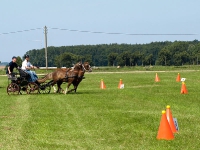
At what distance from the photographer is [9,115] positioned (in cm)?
Answer: 1423

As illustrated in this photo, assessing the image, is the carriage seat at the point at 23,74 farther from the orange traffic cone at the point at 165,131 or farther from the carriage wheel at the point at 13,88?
the orange traffic cone at the point at 165,131

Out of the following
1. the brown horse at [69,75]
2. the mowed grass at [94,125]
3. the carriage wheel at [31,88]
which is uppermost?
the brown horse at [69,75]

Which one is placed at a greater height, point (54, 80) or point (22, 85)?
point (54, 80)

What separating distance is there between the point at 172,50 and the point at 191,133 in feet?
529

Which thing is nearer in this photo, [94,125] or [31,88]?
[94,125]

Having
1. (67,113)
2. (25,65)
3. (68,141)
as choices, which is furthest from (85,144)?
(25,65)

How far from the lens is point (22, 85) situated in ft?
74.3

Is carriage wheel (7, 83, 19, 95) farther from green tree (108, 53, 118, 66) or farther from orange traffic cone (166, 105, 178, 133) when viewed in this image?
green tree (108, 53, 118, 66)

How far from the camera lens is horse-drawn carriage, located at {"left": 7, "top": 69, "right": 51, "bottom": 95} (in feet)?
72.7

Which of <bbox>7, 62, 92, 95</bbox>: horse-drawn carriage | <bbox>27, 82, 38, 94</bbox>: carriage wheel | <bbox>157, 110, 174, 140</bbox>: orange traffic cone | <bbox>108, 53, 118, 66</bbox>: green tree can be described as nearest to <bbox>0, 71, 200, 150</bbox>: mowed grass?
<bbox>157, 110, 174, 140</bbox>: orange traffic cone

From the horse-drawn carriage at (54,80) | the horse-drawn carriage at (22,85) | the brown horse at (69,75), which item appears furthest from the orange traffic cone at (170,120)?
the brown horse at (69,75)

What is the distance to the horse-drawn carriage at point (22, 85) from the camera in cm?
2217

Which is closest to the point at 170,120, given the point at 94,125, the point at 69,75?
the point at 94,125

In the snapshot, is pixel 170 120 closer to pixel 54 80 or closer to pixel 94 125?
pixel 94 125
